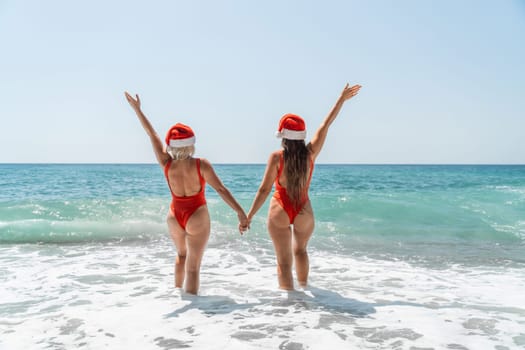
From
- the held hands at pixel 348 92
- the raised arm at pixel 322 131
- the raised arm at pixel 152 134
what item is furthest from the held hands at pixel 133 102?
the held hands at pixel 348 92

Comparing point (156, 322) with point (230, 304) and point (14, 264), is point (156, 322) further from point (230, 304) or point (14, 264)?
point (14, 264)

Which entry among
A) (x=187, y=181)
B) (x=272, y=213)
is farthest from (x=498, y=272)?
A: (x=187, y=181)

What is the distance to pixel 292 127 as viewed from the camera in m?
4.46

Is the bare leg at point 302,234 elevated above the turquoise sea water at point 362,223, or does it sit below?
above

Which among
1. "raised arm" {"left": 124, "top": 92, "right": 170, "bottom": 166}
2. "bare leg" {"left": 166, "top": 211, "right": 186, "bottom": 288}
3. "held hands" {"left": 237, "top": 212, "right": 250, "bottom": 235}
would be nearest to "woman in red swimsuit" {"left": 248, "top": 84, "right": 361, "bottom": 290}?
"held hands" {"left": 237, "top": 212, "right": 250, "bottom": 235}

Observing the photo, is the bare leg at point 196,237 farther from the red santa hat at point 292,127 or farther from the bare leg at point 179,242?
the red santa hat at point 292,127

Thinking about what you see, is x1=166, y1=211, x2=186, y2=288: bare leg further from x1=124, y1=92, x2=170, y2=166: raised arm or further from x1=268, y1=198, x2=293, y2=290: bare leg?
x1=268, y1=198, x2=293, y2=290: bare leg

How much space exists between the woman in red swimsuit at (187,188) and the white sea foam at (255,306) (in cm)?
64

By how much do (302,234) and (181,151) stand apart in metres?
1.64

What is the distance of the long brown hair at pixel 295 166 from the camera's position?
4.49 meters

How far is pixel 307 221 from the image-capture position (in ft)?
15.4

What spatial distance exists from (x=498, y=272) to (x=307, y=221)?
366 centimetres

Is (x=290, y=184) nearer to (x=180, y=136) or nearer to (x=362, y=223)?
(x=180, y=136)

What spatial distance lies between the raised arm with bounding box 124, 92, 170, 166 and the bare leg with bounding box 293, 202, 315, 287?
1.63m
